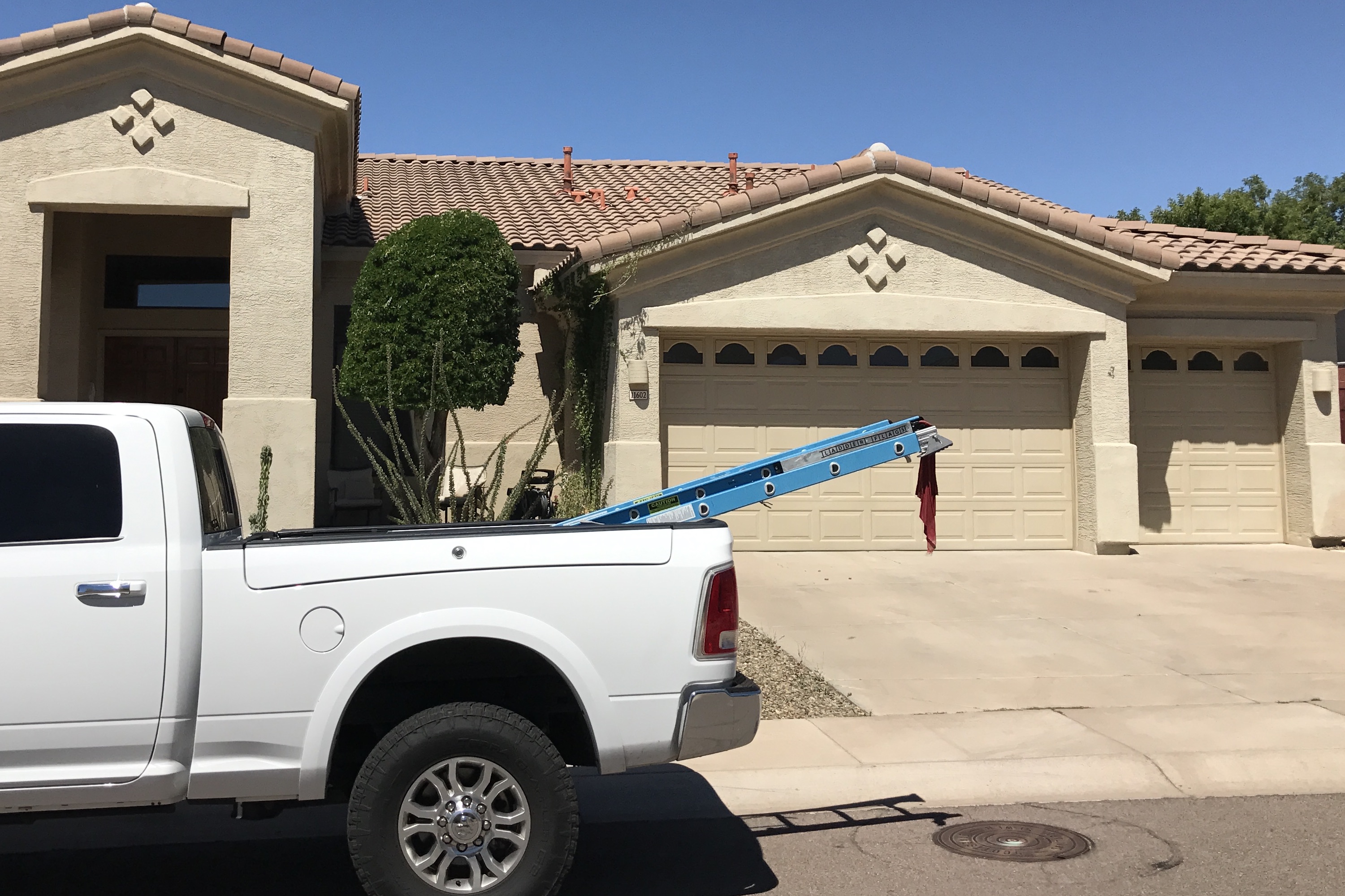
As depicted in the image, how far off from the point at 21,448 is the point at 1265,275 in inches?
532

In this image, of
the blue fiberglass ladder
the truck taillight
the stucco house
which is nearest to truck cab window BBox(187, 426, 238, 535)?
the blue fiberglass ladder

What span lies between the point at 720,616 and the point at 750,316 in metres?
8.65

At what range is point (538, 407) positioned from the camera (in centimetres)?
1405

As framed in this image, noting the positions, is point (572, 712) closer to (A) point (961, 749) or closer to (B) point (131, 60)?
(A) point (961, 749)

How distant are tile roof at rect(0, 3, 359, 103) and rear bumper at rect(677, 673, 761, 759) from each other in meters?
9.66

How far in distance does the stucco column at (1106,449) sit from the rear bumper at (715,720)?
9.83m

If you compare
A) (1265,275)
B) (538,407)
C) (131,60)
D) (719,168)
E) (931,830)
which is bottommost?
(931,830)

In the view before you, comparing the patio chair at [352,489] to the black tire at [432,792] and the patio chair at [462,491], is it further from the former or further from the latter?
the black tire at [432,792]

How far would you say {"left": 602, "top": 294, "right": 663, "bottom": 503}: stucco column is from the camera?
39.9ft

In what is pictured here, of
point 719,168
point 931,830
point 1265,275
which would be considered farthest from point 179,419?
point 719,168

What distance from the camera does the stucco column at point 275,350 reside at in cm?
1155

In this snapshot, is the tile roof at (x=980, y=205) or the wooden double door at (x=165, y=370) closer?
the tile roof at (x=980, y=205)

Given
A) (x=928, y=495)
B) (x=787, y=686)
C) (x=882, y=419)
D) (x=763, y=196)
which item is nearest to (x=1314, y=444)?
(x=882, y=419)

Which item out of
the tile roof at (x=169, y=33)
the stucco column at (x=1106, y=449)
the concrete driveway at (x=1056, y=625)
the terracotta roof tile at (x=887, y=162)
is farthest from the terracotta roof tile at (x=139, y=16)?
the stucco column at (x=1106, y=449)
